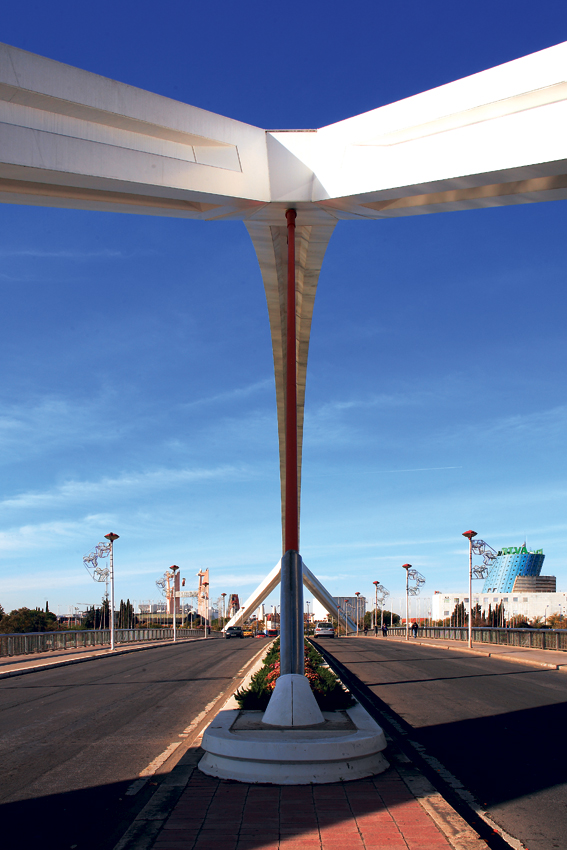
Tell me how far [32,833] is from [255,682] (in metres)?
5.11

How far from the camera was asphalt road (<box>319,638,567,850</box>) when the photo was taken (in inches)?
231

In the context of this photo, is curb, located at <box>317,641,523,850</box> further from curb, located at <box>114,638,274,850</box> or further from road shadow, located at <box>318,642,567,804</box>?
curb, located at <box>114,638,274,850</box>

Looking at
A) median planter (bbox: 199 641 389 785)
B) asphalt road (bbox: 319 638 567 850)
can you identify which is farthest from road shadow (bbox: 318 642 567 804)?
median planter (bbox: 199 641 389 785)

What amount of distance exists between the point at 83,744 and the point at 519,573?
593 ft

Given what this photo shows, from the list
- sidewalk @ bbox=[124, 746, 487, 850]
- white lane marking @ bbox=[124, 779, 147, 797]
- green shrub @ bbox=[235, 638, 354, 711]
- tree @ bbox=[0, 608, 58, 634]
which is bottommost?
tree @ bbox=[0, 608, 58, 634]

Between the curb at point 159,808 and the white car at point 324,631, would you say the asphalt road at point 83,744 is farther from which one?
the white car at point 324,631

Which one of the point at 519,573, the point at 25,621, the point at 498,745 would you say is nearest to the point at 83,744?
the point at 498,745

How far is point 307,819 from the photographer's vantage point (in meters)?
5.18

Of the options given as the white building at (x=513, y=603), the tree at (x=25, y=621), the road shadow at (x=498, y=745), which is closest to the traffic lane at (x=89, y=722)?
the road shadow at (x=498, y=745)

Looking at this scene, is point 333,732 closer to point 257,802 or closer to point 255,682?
point 257,802

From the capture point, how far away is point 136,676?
1922 cm

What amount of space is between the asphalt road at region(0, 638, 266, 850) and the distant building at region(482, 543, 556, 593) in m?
151

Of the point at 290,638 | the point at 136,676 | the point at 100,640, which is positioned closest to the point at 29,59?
the point at 290,638

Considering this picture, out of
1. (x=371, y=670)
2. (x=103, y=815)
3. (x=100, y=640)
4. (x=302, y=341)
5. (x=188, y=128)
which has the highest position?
(x=188, y=128)
